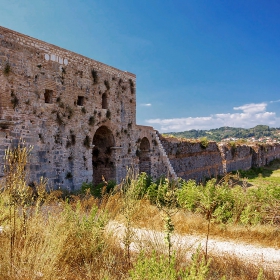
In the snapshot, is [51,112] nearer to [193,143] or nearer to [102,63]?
[102,63]

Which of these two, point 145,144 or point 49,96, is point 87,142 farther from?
point 145,144

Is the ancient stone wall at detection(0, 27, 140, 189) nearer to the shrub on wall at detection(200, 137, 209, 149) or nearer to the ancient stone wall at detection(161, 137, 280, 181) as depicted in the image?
the ancient stone wall at detection(161, 137, 280, 181)

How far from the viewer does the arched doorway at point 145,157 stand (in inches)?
696

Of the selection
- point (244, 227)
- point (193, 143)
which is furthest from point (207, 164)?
point (244, 227)

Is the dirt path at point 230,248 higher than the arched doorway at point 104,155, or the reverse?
the arched doorway at point 104,155

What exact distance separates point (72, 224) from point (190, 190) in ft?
17.2

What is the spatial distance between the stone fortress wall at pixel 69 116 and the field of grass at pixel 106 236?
8.41ft

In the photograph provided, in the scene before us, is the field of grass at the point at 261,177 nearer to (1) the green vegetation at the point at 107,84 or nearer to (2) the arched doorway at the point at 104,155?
(2) the arched doorway at the point at 104,155

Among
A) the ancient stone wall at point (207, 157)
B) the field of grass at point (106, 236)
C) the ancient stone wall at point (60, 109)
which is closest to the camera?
the field of grass at point (106, 236)

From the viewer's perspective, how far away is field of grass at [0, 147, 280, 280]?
10.7 feet

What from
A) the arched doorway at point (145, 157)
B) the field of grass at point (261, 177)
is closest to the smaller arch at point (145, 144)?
the arched doorway at point (145, 157)

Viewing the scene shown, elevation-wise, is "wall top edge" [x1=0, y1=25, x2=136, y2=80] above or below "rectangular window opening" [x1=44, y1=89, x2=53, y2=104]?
above

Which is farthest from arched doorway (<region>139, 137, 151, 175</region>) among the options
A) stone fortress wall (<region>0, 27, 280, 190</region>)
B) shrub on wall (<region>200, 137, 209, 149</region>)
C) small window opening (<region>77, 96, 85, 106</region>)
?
shrub on wall (<region>200, 137, 209, 149</region>)

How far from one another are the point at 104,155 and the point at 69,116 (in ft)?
12.7
